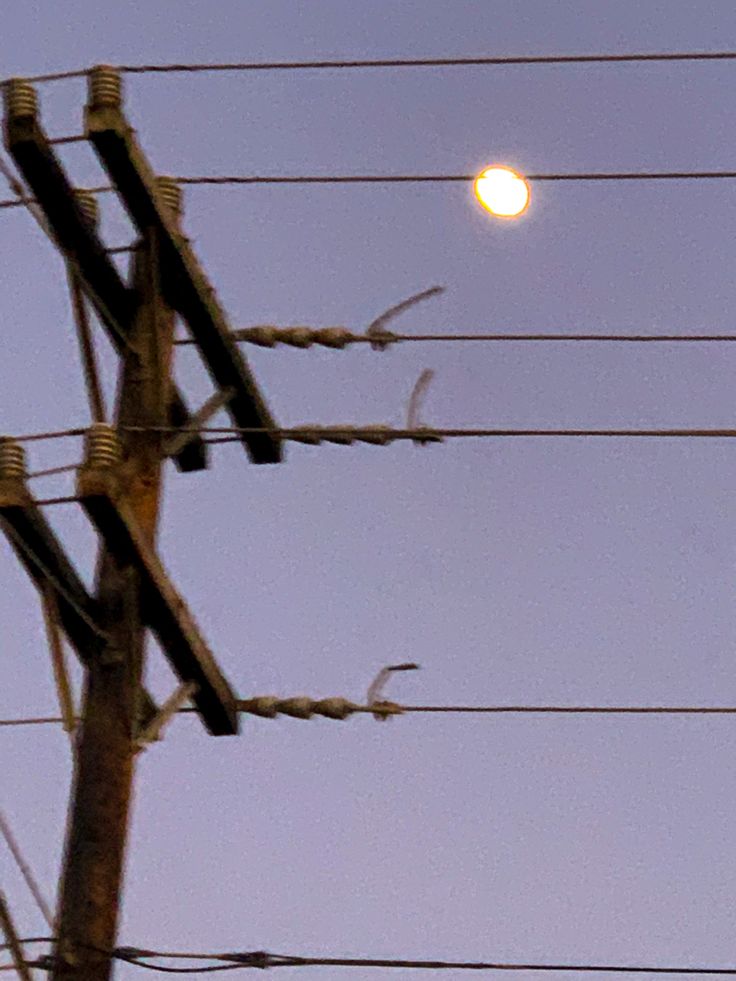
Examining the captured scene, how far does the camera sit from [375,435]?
388 inches

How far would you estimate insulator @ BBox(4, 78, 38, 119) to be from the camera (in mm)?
9273

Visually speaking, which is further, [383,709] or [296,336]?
[296,336]

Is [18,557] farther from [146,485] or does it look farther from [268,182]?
[268,182]

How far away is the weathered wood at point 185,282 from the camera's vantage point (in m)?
9.50

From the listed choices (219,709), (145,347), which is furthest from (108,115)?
(219,709)

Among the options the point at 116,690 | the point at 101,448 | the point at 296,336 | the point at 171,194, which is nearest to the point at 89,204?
the point at 171,194

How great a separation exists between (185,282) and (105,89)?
0.97 metres

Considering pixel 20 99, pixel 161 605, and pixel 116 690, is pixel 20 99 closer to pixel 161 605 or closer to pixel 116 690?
pixel 161 605

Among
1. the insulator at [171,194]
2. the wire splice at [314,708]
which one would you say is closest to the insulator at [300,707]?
the wire splice at [314,708]

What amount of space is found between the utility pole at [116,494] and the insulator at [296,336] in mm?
243

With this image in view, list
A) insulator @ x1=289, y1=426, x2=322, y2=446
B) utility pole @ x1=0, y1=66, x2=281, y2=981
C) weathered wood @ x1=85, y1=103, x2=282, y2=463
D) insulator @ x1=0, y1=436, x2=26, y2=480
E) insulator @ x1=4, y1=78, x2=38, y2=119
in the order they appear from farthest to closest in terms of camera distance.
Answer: insulator @ x1=289, y1=426, x2=322, y2=446, weathered wood @ x1=85, y1=103, x2=282, y2=463, insulator @ x1=4, y1=78, x2=38, y2=119, insulator @ x1=0, y1=436, x2=26, y2=480, utility pole @ x1=0, y1=66, x2=281, y2=981

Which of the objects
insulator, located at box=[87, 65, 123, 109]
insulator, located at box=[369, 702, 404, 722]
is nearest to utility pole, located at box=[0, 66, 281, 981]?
insulator, located at box=[87, 65, 123, 109]

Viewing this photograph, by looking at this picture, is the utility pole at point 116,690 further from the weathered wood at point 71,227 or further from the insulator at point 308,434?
the insulator at point 308,434

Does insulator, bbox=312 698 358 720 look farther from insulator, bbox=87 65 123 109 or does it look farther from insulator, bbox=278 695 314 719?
insulator, bbox=87 65 123 109
